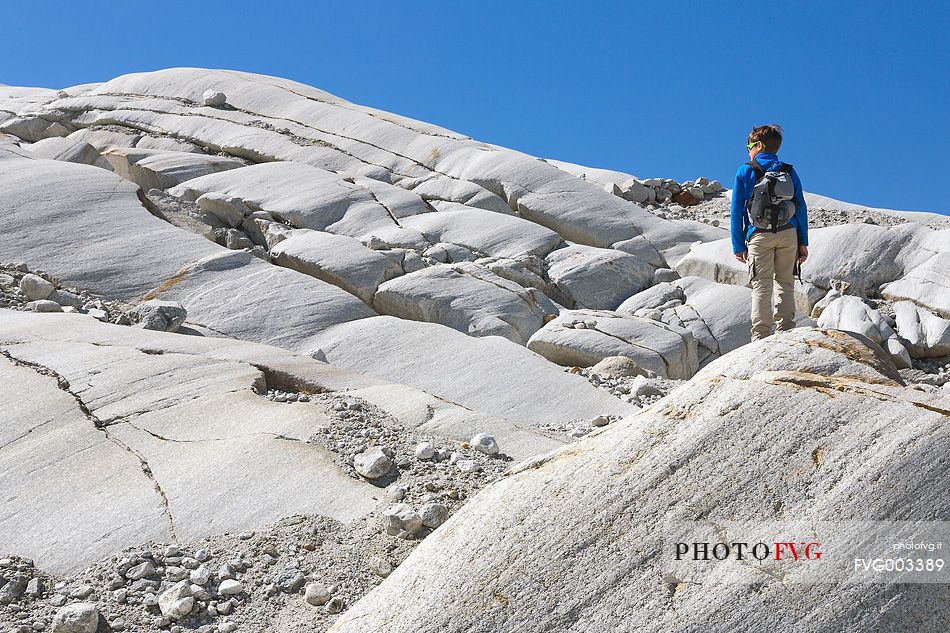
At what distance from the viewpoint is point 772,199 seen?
745cm

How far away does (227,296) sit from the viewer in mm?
13070

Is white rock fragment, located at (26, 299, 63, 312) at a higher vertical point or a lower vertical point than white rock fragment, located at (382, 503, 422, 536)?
higher

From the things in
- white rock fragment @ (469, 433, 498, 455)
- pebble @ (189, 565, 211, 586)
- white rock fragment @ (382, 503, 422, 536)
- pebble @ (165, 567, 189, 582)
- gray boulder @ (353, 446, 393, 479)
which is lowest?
pebble @ (165, 567, 189, 582)

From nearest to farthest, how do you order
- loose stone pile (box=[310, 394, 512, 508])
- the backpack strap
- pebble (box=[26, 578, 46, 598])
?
pebble (box=[26, 578, 46, 598]), loose stone pile (box=[310, 394, 512, 508]), the backpack strap

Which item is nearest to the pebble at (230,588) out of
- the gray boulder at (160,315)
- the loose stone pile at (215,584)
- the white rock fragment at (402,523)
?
the loose stone pile at (215,584)

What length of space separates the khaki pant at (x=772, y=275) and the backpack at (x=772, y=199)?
0.14 metres

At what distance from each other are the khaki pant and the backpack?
14 centimetres

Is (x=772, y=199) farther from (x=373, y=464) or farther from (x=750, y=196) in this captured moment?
(x=373, y=464)

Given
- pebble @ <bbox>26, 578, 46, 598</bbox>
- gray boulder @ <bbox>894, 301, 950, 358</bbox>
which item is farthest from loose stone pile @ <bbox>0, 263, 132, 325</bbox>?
gray boulder @ <bbox>894, 301, 950, 358</bbox>

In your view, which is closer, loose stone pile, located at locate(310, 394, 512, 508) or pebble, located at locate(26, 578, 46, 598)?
pebble, located at locate(26, 578, 46, 598)

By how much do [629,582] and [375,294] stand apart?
11246mm

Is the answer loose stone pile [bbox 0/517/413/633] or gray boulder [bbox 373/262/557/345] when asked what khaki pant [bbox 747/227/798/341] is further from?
gray boulder [bbox 373/262/557/345]

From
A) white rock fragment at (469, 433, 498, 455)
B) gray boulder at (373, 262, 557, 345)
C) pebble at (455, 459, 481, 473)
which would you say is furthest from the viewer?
gray boulder at (373, 262, 557, 345)

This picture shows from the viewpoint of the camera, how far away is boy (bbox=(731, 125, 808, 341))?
7652mm
